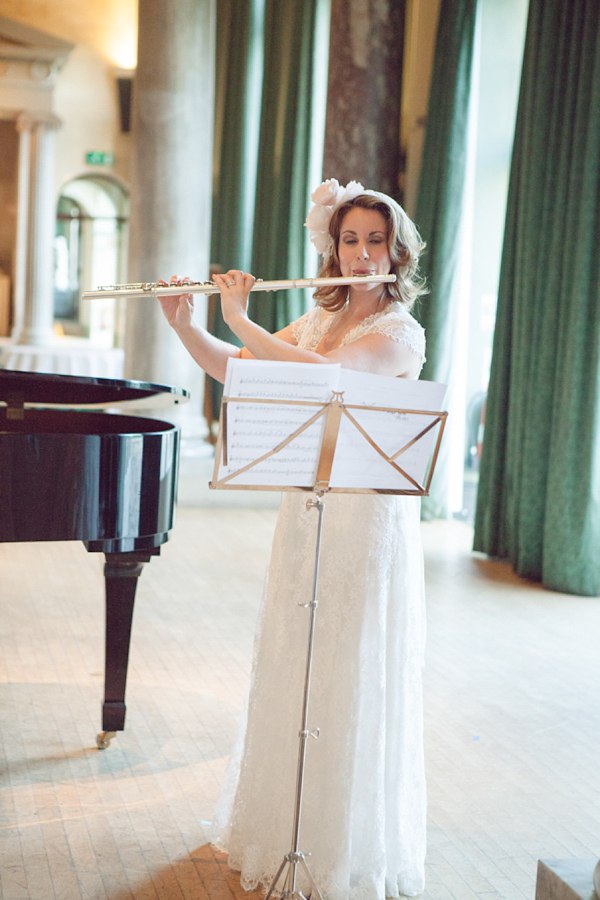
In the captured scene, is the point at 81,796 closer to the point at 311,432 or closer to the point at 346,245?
the point at 311,432

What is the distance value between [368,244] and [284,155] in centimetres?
706

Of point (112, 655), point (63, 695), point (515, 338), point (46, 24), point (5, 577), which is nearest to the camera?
point (112, 655)

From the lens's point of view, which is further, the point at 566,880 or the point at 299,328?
the point at 299,328

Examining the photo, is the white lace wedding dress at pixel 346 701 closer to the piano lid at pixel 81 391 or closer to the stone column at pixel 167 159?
the piano lid at pixel 81 391

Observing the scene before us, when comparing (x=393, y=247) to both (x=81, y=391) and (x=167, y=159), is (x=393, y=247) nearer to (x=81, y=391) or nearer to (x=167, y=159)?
(x=81, y=391)

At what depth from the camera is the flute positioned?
2.19 meters

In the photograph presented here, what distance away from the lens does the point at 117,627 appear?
298 cm

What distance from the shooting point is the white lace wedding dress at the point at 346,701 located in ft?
7.14

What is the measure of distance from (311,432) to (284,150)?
24.8ft

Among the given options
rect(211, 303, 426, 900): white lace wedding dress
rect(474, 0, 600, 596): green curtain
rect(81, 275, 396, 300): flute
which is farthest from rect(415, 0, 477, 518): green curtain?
rect(211, 303, 426, 900): white lace wedding dress

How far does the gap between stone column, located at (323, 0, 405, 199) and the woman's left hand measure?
4.16m

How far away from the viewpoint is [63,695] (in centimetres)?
344

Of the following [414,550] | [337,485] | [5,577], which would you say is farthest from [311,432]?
[5,577]

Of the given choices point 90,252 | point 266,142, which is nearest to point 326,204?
point 266,142
